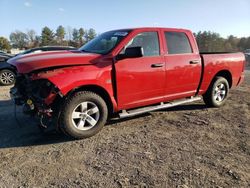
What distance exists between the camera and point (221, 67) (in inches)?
266

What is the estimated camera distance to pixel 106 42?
5434 mm

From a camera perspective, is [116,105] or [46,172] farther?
[116,105]

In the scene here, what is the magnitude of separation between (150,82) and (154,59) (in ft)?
1.54

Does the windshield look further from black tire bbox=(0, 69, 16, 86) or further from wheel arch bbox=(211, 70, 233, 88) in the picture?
black tire bbox=(0, 69, 16, 86)

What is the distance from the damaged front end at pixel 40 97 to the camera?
4.24 meters

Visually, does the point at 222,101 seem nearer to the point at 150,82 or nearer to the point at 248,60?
the point at 150,82

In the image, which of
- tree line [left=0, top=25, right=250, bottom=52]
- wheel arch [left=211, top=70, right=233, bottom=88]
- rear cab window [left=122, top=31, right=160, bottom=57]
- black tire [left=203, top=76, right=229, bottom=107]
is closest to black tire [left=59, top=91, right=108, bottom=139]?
rear cab window [left=122, top=31, right=160, bottom=57]

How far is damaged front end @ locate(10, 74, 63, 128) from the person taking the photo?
167 inches

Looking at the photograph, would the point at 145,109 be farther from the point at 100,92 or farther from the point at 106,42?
the point at 106,42

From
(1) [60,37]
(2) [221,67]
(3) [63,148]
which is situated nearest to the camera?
(3) [63,148]

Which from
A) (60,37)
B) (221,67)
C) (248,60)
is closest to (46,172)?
(221,67)

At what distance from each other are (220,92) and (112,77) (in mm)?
3578

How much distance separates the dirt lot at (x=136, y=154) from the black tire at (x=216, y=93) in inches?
37.1

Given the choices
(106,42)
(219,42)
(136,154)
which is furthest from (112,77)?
(219,42)
